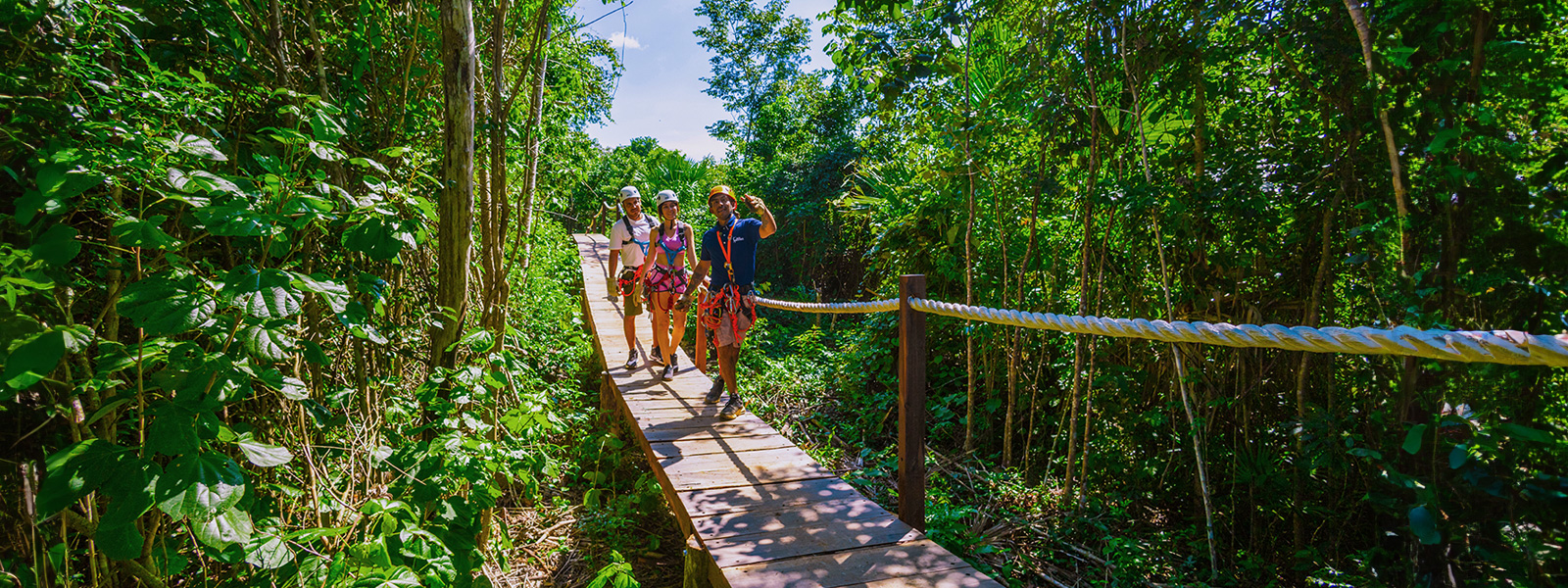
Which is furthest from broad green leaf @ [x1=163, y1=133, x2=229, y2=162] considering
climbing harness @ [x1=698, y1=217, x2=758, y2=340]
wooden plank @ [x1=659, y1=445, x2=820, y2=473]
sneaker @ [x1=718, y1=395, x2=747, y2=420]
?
sneaker @ [x1=718, y1=395, x2=747, y2=420]

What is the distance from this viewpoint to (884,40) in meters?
3.82

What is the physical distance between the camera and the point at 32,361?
114 centimetres

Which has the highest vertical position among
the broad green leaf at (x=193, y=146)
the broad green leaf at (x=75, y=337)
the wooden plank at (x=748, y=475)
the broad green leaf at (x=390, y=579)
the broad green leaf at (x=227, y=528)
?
the broad green leaf at (x=193, y=146)

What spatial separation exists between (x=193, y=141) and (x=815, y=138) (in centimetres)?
1290

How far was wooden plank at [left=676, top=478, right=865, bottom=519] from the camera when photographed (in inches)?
116

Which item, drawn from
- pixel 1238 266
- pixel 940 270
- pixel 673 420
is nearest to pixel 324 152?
pixel 673 420

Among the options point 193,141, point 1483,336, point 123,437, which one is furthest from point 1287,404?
point 123,437

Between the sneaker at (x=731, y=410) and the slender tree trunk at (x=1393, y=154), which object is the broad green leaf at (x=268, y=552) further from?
the slender tree trunk at (x=1393, y=154)

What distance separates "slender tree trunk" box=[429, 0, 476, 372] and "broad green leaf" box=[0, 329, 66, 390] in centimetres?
124

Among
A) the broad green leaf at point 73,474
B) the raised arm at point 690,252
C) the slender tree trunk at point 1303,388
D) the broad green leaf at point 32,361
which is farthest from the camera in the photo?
the raised arm at point 690,252

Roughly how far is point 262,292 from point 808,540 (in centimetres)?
193

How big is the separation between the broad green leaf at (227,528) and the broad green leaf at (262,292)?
1.41 feet

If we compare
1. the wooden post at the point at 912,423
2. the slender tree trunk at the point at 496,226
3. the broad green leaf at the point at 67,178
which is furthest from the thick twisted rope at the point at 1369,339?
the broad green leaf at the point at 67,178

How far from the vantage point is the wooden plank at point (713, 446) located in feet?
12.2
